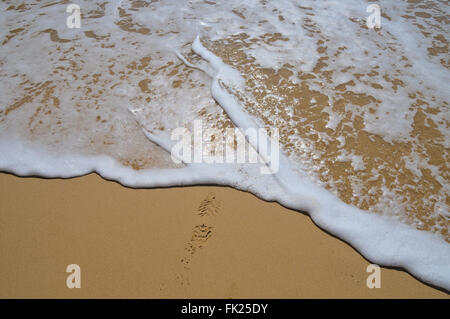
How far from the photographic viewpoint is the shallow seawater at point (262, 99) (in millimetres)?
1709

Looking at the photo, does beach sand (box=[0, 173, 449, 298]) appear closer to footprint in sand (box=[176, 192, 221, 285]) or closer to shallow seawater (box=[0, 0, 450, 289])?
footprint in sand (box=[176, 192, 221, 285])

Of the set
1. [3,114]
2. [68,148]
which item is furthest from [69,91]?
[68,148]

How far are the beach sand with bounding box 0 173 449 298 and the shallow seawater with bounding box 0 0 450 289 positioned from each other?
109 millimetres

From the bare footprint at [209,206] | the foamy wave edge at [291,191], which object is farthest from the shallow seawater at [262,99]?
the bare footprint at [209,206]

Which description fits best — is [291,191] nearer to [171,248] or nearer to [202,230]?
[202,230]

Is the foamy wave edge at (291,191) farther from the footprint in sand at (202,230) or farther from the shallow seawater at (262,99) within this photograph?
the footprint in sand at (202,230)

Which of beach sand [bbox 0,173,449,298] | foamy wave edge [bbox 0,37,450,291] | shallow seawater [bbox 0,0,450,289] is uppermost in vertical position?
shallow seawater [bbox 0,0,450,289]

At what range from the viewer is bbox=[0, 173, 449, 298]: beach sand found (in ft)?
4.26

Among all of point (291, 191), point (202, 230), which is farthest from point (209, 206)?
point (291, 191)

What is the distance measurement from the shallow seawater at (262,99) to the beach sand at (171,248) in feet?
0.36

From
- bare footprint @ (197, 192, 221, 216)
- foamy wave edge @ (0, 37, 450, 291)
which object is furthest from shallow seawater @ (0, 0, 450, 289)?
bare footprint @ (197, 192, 221, 216)
